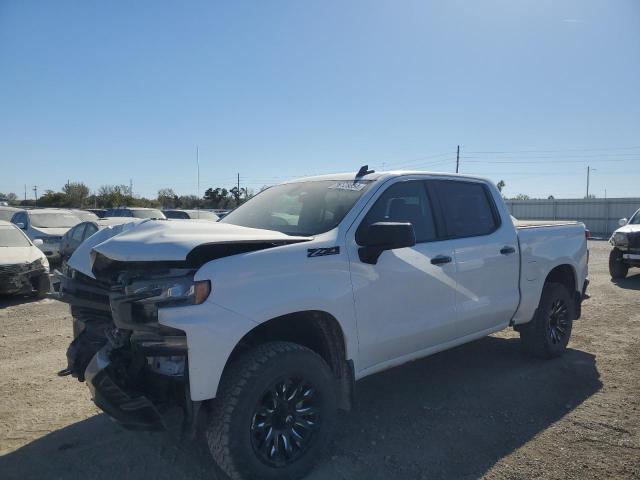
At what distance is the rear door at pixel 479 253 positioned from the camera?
170 inches

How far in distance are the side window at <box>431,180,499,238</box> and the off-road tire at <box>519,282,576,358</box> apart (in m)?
1.18

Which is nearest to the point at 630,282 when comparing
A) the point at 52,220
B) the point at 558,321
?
the point at 558,321

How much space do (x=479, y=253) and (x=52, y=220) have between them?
1462cm

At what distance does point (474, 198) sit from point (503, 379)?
1778 mm

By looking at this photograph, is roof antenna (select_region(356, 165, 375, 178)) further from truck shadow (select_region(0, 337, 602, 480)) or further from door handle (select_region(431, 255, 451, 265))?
truck shadow (select_region(0, 337, 602, 480))

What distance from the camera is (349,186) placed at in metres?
4.00

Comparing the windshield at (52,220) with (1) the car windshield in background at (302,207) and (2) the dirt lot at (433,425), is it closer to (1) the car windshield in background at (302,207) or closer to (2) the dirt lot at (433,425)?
(2) the dirt lot at (433,425)

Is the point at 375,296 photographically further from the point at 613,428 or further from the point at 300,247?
the point at 613,428

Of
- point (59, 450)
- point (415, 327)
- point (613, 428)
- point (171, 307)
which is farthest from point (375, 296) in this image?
point (59, 450)

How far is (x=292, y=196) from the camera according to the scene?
435cm

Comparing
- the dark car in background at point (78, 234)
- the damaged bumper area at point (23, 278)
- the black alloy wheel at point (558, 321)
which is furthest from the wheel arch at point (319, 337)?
the dark car in background at point (78, 234)

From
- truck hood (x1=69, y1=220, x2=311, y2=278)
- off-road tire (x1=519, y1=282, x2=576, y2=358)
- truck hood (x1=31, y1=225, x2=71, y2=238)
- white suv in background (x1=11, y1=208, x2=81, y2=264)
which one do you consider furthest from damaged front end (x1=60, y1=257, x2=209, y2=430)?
truck hood (x1=31, y1=225, x2=71, y2=238)

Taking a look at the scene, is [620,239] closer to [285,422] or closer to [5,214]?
[285,422]

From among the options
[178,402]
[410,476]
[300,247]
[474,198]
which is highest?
[474,198]
